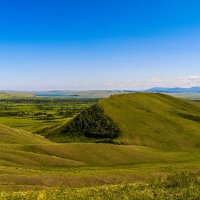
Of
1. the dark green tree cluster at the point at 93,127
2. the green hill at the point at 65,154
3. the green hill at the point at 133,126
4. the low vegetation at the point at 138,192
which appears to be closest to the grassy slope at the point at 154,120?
the green hill at the point at 133,126

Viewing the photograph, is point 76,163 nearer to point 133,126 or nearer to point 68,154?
point 68,154

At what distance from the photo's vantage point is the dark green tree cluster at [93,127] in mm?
139250

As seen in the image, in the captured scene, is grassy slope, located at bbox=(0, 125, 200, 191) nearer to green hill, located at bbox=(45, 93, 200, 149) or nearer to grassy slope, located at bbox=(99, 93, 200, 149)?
grassy slope, located at bbox=(99, 93, 200, 149)

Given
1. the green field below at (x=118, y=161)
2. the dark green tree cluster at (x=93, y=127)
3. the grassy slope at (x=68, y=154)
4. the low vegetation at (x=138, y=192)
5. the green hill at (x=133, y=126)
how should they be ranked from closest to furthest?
the low vegetation at (x=138, y=192) < the green field below at (x=118, y=161) < the grassy slope at (x=68, y=154) < the green hill at (x=133, y=126) < the dark green tree cluster at (x=93, y=127)

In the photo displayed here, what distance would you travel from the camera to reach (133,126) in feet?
475

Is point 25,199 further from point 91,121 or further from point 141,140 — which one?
point 91,121

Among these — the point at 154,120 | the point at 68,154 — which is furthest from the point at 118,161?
the point at 154,120

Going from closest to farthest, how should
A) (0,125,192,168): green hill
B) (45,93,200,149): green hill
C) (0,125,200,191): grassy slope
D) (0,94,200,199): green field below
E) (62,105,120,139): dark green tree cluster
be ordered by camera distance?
1. (0,94,200,199): green field below
2. (0,125,200,191): grassy slope
3. (0,125,192,168): green hill
4. (45,93,200,149): green hill
5. (62,105,120,139): dark green tree cluster

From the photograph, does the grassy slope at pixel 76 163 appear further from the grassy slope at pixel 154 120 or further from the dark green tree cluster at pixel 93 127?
the dark green tree cluster at pixel 93 127

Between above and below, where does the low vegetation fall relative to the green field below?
above

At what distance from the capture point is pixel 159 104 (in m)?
184

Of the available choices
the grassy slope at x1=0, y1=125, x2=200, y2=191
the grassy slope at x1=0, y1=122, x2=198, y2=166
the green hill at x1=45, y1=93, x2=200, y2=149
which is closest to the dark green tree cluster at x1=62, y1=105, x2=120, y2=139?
the green hill at x1=45, y1=93, x2=200, y2=149

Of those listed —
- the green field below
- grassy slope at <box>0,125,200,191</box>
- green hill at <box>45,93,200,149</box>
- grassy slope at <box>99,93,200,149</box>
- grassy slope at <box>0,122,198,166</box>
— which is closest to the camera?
the green field below

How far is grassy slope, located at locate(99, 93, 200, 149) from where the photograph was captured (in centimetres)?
13188
